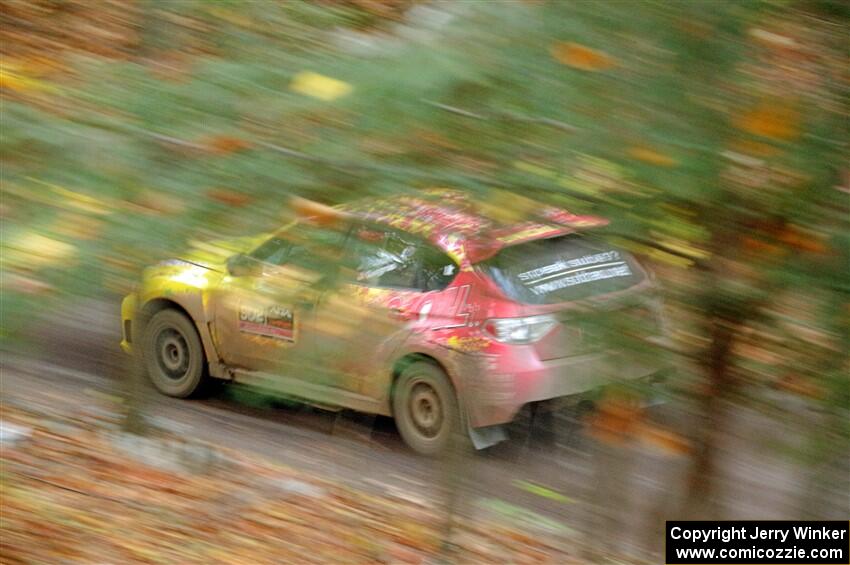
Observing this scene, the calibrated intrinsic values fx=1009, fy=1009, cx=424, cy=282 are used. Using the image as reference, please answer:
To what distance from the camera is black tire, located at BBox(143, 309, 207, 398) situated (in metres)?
5.83

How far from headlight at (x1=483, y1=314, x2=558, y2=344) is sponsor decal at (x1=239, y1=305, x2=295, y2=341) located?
56 centimetres

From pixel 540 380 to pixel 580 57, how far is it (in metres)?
1.64

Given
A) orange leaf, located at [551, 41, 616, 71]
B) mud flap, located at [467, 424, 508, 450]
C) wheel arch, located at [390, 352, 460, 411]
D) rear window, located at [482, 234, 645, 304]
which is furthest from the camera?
mud flap, located at [467, 424, 508, 450]

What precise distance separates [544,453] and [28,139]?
3.02 metres

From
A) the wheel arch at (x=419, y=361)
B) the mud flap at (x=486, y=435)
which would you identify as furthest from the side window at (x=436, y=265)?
the mud flap at (x=486, y=435)

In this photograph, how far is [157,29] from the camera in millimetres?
2422

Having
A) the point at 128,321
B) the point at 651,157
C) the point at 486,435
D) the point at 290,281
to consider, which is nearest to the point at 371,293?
the point at 290,281

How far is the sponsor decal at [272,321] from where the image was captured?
90.8 inches

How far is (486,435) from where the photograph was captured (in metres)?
4.45

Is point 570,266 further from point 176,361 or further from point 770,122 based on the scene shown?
point 176,361

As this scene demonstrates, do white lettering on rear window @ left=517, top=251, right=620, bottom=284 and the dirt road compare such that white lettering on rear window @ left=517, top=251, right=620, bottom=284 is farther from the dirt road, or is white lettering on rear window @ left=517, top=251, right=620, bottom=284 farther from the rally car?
the dirt road

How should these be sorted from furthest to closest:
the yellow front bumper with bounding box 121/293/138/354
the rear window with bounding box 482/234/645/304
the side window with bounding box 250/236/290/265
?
the yellow front bumper with bounding box 121/293/138/354 → the rear window with bounding box 482/234/645/304 → the side window with bounding box 250/236/290/265

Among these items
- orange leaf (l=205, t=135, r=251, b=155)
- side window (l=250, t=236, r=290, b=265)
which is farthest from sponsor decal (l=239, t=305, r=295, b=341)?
orange leaf (l=205, t=135, r=251, b=155)

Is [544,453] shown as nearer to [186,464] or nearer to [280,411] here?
[280,411]
